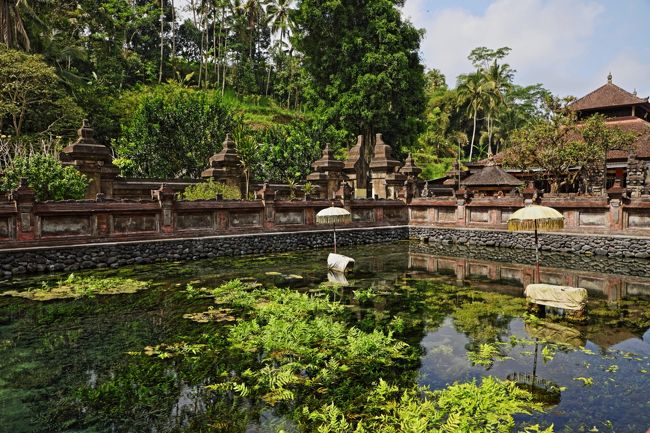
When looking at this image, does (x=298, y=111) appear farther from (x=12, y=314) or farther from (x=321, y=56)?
(x=12, y=314)

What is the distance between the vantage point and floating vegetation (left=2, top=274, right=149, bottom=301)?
1191 cm

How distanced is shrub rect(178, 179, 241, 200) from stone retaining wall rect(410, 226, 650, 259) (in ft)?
36.7

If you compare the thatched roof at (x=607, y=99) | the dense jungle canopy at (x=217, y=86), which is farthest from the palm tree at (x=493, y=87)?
the thatched roof at (x=607, y=99)

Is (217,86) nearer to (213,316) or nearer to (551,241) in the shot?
(551,241)

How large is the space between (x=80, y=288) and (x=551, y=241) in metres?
19.7

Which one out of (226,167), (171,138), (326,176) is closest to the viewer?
(226,167)

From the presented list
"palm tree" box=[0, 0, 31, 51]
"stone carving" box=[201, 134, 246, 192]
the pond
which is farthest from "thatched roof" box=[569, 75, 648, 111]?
"palm tree" box=[0, 0, 31, 51]

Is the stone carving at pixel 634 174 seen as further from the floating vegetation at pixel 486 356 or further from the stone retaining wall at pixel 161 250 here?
the floating vegetation at pixel 486 356

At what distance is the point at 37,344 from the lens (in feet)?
27.5

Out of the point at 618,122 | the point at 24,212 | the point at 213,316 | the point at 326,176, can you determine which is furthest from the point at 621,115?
the point at 24,212

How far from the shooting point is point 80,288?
1263 cm

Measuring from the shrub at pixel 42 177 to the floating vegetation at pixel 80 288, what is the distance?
502 cm

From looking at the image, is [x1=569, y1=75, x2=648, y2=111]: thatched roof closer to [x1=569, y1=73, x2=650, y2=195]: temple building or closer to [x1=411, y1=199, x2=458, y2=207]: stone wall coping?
[x1=569, y1=73, x2=650, y2=195]: temple building

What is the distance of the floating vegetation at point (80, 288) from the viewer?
11906 millimetres
